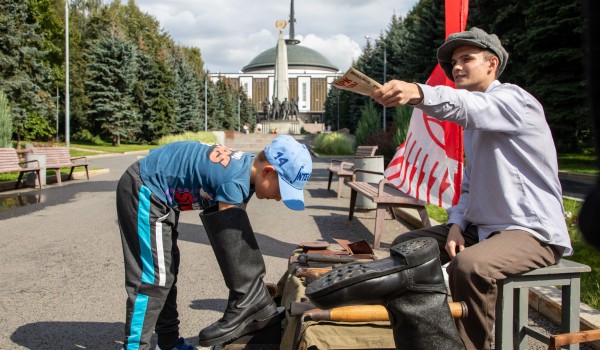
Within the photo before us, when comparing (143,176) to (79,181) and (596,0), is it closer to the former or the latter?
(596,0)

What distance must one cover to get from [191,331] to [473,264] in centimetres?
217

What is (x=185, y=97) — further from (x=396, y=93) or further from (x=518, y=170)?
(x=396, y=93)

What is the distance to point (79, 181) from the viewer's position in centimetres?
1502

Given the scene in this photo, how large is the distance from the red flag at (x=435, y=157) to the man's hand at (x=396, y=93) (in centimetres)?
234

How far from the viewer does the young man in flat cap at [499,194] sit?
2234 millimetres

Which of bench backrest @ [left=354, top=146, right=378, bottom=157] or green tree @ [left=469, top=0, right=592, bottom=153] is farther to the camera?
green tree @ [left=469, top=0, right=592, bottom=153]

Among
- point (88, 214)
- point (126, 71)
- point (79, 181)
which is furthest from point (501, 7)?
point (126, 71)

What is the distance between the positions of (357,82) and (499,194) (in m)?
0.99

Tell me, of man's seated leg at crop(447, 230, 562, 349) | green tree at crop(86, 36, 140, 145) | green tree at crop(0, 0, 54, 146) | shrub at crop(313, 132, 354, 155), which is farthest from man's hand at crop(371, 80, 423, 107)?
green tree at crop(86, 36, 140, 145)

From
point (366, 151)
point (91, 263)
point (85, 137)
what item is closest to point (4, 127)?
point (366, 151)

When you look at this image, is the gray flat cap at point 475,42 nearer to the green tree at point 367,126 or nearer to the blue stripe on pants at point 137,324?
the blue stripe on pants at point 137,324

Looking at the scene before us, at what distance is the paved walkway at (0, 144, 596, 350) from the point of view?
12.3ft

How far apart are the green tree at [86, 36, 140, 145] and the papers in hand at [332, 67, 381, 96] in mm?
42304

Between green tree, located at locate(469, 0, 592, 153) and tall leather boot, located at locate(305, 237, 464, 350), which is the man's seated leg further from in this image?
green tree, located at locate(469, 0, 592, 153)
